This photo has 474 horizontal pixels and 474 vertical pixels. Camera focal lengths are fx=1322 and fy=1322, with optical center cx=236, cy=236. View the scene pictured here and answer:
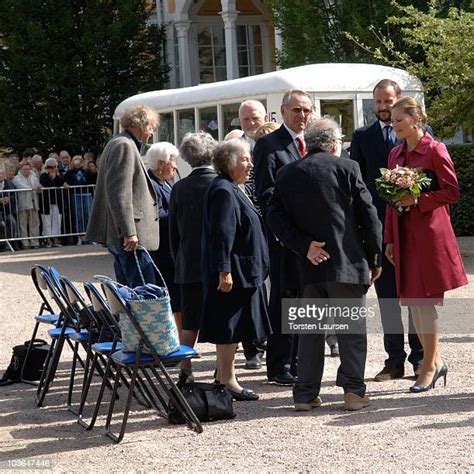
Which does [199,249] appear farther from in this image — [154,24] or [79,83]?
[154,24]

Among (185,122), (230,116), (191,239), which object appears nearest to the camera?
(191,239)

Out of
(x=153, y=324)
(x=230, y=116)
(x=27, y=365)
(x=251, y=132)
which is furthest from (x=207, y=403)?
(x=230, y=116)

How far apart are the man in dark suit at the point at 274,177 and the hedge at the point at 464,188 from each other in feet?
39.8

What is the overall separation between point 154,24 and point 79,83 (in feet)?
12.1

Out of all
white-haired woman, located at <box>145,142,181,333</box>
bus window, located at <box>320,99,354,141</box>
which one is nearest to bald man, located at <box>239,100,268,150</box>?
white-haired woman, located at <box>145,142,181,333</box>

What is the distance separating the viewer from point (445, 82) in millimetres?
19141

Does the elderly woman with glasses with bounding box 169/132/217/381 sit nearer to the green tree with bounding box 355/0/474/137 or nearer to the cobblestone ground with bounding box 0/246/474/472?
the cobblestone ground with bounding box 0/246/474/472

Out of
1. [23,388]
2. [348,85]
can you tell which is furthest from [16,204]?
[23,388]

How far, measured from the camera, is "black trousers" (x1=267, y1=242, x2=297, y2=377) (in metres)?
9.32

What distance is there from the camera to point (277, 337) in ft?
30.6

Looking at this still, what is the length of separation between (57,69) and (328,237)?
Result: 977 inches

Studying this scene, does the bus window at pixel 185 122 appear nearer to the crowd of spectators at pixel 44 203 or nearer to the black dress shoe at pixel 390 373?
the crowd of spectators at pixel 44 203

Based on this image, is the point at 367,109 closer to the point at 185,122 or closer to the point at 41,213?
the point at 185,122

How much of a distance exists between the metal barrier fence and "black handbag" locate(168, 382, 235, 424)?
1640 cm
